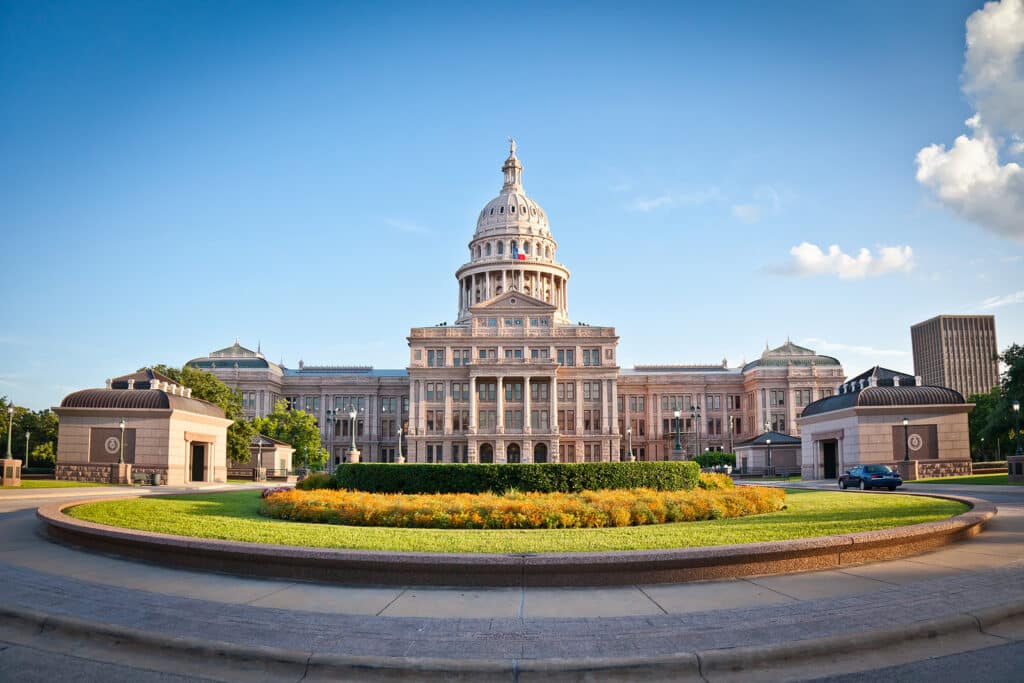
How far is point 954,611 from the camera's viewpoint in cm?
995

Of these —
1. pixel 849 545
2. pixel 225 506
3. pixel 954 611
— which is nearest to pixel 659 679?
pixel 954 611

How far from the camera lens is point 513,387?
344ft

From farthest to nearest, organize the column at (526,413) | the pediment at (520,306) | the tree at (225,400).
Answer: the pediment at (520,306)
the column at (526,413)
the tree at (225,400)

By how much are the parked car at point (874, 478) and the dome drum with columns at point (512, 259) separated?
3321 inches

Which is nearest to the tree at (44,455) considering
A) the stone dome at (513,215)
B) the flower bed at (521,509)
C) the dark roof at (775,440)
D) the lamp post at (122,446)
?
the lamp post at (122,446)

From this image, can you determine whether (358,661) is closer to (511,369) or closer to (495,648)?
(495,648)

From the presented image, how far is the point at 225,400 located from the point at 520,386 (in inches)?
1575

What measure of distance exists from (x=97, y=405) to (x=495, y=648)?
4932 centimetres

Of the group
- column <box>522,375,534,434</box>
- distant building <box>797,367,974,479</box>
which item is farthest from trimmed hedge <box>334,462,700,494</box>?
column <box>522,375,534,434</box>

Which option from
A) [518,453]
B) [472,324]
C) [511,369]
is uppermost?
[472,324]

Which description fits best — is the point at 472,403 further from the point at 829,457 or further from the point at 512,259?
the point at 829,457

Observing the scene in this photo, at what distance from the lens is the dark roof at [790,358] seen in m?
118

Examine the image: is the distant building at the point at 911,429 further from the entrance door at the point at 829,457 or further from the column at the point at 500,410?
the column at the point at 500,410

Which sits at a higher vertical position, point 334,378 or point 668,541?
point 334,378
